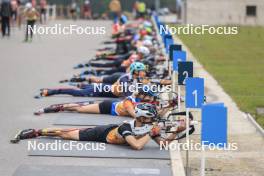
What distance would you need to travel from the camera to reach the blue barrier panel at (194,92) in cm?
1138

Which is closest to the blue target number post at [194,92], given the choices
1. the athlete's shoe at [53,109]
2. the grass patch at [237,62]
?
the grass patch at [237,62]

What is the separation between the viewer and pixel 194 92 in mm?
11492

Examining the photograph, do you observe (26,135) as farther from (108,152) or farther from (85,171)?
(85,171)

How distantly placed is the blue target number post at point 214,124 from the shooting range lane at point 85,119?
5.78 metres

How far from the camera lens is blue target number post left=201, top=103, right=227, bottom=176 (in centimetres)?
974

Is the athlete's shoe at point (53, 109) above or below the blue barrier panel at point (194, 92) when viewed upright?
below

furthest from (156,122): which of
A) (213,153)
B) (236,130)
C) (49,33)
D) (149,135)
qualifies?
(49,33)

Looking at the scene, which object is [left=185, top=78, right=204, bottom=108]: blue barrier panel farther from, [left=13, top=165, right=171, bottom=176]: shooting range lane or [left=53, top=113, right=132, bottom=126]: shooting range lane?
[left=53, top=113, right=132, bottom=126]: shooting range lane

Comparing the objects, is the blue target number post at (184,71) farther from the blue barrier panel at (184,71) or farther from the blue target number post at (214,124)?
the blue target number post at (214,124)

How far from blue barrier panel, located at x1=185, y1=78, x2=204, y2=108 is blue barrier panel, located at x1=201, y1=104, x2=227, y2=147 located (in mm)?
1595

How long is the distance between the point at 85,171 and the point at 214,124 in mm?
2574

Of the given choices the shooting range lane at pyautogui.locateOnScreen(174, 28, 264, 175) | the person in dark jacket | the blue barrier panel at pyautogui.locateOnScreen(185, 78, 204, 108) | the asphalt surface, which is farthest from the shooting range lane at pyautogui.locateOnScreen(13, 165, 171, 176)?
the person in dark jacket

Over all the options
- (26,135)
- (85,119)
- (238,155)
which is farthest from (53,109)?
(238,155)

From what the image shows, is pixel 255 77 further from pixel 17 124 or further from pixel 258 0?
pixel 258 0
